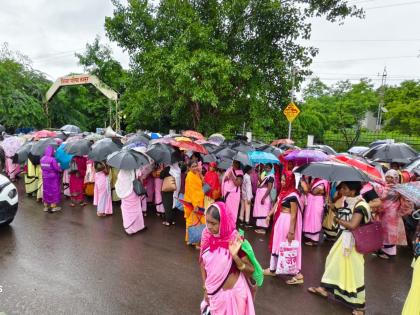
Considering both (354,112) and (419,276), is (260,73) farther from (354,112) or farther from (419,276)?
(354,112)

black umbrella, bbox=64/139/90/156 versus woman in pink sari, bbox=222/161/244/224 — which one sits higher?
black umbrella, bbox=64/139/90/156

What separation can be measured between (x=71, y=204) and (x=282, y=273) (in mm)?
6225

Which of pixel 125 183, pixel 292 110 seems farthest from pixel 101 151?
pixel 292 110

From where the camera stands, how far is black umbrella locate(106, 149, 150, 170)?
603 centimetres

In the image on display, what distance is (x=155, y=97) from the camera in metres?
11.3

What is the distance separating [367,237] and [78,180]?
727 cm

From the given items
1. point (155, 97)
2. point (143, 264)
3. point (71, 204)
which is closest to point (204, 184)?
point (143, 264)

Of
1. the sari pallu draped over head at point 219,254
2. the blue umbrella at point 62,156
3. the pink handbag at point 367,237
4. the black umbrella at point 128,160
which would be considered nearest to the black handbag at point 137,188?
the black umbrella at point 128,160

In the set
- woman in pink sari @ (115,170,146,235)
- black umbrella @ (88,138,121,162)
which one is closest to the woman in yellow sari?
woman in pink sari @ (115,170,146,235)

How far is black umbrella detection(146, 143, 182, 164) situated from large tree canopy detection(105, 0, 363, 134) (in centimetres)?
319

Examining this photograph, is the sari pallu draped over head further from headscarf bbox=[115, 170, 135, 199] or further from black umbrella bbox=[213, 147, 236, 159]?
black umbrella bbox=[213, 147, 236, 159]

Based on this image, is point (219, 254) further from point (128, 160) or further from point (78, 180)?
point (78, 180)

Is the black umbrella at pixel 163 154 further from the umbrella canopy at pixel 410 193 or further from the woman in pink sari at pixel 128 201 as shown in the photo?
the umbrella canopy at pixel 410 193

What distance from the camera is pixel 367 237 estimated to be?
3639 mm
